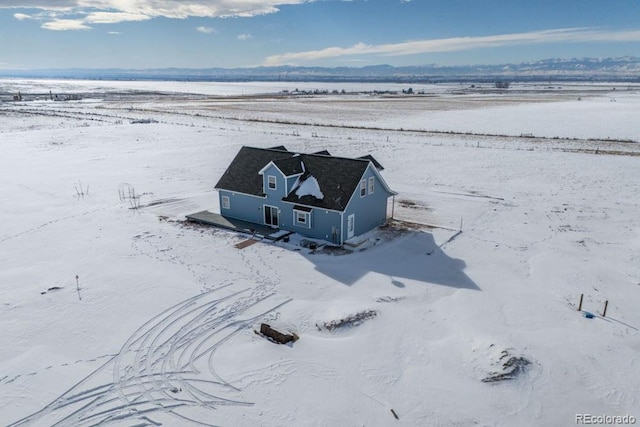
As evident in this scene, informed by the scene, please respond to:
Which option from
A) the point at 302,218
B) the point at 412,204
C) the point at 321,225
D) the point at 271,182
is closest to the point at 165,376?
the point at 321,225

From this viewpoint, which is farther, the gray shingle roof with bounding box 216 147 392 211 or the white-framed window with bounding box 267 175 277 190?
the white-framed window with bounding box 267 175 277 190

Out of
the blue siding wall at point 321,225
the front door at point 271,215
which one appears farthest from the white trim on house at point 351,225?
the front door at point 271,215

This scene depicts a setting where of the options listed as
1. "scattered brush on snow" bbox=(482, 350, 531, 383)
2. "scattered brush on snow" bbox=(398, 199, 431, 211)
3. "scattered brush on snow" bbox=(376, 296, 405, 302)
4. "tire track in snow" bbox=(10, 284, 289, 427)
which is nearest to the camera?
"tire track in snow" bbox=(10, 284, 289, 427)

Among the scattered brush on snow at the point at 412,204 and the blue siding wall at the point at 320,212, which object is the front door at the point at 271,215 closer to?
the blue siding wall at the point at 320,212

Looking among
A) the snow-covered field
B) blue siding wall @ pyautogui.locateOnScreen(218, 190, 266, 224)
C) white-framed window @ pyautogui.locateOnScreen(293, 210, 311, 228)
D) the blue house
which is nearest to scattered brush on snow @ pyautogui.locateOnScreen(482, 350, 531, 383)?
the snow-covered field

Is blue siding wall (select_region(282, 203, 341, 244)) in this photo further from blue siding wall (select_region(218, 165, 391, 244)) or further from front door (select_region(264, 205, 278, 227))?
front door (select_region(264, 205, 278, 227))

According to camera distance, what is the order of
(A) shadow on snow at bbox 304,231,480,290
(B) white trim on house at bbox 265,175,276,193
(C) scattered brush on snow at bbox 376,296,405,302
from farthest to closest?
(B) white trim on house at bbox 265,175,276,193
(A) shadow on snow at bbox 304,231,480,290
(C) scattered brush on snow at bbox 376,296,405,302

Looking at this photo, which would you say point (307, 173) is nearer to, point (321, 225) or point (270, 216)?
point (321, 225)

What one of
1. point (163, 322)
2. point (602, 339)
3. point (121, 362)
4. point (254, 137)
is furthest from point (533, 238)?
point (254, 137)
